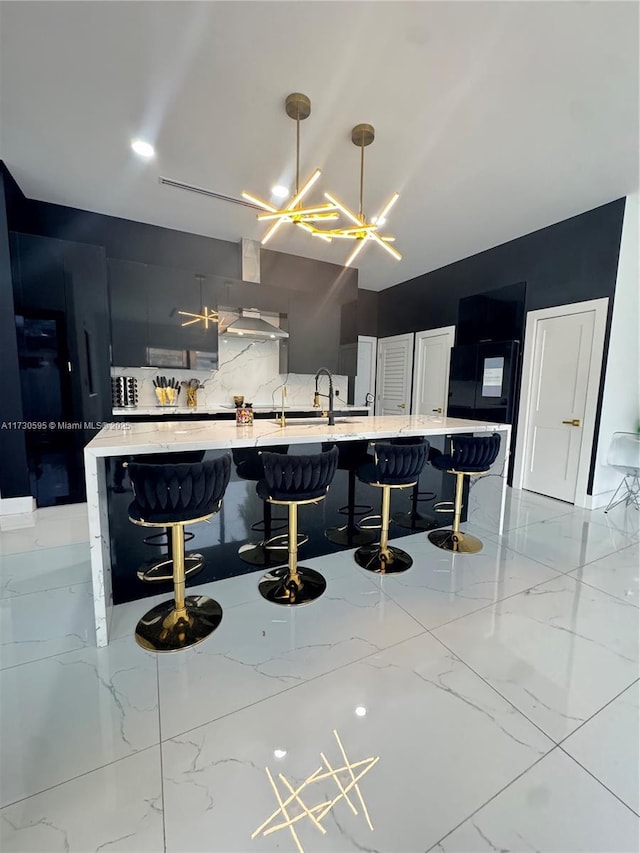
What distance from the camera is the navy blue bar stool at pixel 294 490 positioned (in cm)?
185

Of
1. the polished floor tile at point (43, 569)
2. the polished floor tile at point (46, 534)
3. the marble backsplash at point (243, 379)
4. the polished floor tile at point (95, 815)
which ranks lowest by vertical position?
the polished floor tile at point (95, 815)

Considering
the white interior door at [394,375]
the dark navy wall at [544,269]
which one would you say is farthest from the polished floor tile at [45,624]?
the white interior door at [394,375]

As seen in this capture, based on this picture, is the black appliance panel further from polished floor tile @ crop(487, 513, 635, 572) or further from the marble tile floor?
the marble tile floor

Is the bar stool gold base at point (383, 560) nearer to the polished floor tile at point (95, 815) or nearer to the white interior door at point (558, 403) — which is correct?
the polished floor tile at point (95, 815)

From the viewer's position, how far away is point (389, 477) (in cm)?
223

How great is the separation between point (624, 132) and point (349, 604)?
3665 millimetres

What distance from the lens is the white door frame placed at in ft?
11.3

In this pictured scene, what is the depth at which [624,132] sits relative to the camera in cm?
242

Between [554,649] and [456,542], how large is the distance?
1019 mm

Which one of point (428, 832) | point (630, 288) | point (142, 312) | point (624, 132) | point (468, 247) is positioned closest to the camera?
point (428, 832)

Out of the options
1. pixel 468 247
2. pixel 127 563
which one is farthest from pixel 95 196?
pixel 468 247

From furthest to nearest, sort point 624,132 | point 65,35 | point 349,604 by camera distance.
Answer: point 624,132, point 349,604, point 65,35

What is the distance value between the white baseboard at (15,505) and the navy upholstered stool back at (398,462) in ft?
10.9

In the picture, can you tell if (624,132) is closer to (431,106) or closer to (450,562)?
(431,106)
